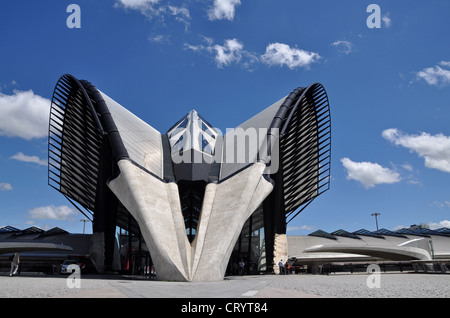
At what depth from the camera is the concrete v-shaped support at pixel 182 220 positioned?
17469 mm

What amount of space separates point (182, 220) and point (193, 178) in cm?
642

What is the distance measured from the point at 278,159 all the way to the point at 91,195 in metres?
22.0

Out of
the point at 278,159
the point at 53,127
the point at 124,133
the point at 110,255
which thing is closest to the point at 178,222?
the point at 124,133

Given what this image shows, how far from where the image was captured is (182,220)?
20.8 metres

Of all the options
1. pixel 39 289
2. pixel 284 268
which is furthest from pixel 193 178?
pixel 39 289

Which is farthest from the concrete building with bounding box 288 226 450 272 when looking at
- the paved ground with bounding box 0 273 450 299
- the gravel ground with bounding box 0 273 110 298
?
the gravel ground with bounding box 0 273 110 298

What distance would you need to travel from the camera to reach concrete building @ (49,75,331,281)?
63.4 ft

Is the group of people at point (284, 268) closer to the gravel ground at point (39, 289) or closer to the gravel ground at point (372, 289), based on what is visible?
the gravel ground at point (372, 289)

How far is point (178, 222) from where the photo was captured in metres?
20.6

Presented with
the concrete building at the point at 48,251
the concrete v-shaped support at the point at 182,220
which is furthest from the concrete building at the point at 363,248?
the concrete building at the point at 48,251

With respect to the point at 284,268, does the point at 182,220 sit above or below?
above

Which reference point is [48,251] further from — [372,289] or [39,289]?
[372,289]

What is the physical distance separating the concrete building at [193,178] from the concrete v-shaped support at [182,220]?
6 centimetres
